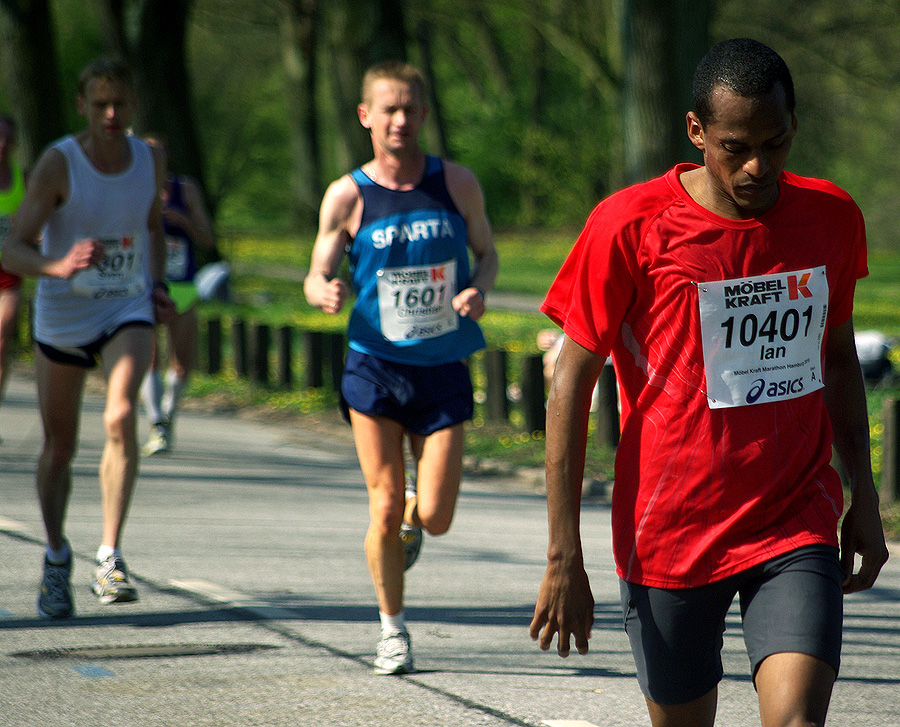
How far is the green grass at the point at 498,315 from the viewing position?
1063cm

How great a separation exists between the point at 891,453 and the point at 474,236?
3.68 metres

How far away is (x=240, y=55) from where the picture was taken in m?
47.6

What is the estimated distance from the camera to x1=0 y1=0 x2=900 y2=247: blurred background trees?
679 inches

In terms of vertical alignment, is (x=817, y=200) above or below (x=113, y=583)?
above

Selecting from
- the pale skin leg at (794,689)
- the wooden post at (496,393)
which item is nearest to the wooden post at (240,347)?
the wooden post at (496,393)

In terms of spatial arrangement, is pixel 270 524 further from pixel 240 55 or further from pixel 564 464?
pixel 240 55

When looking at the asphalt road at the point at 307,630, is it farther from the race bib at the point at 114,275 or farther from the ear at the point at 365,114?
the ear at the point at 365,114

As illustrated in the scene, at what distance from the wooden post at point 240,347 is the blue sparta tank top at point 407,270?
30.6ft

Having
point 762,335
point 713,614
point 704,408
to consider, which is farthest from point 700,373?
point 713,614

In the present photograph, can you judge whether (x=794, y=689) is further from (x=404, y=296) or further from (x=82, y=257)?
(x=82, y=257)

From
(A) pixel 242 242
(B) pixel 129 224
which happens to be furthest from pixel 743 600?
(A) pixel 242 242

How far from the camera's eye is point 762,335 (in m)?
3.00

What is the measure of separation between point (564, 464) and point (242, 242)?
164 feet

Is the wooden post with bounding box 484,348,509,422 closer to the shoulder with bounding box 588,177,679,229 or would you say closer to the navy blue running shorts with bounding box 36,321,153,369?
the navy blue running shorts with bounding box 36,321,153,369
